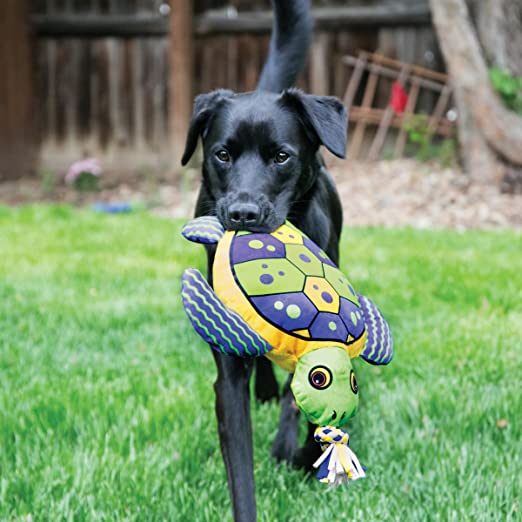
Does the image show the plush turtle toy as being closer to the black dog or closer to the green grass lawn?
the black dog

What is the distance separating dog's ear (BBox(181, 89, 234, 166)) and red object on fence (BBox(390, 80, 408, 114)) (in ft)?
21.2

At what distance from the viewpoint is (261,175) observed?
6.87 feet

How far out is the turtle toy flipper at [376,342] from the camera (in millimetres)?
1741

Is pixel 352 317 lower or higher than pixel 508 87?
lower

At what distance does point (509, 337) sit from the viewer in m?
3.09

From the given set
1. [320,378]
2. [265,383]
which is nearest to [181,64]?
[265,383]

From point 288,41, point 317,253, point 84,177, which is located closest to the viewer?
point 317,253

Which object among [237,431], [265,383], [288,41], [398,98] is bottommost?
[265,383]

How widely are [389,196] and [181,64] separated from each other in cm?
321

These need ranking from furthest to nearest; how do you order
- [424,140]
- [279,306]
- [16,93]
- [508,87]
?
[16,93]
[424,140]
[508,87]
[279,306]

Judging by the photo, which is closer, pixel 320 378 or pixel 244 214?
pixel 320 378

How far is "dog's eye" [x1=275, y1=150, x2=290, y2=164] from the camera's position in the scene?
84.0 inches

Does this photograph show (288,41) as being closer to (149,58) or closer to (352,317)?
(352,317)

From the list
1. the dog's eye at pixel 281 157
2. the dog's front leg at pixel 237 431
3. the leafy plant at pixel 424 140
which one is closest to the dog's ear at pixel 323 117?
the dog's eye at pixel 281 157
